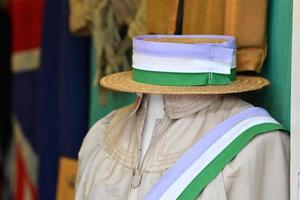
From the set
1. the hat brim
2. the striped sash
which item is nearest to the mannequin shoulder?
the hat brim

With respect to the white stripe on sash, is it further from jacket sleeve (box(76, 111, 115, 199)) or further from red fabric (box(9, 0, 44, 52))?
red fabric (box(9, 0, 44, 52))

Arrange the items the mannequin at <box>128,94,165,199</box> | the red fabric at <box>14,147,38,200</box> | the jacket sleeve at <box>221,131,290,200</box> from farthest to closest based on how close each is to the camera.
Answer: the red fabric at <box>14,147,38,200</box> → the mannequin at <box>128,94,165,199</box> → the jacket sleeve at <box>221,131,290,200</box>

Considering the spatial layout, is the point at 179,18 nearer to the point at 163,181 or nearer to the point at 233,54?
the point at 233,54

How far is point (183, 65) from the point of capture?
3.19 ft

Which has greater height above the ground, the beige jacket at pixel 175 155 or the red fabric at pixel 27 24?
the red fabric at pixel 27 24

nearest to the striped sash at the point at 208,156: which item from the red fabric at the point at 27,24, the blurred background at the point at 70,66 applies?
the blurred background at the point at 70,66

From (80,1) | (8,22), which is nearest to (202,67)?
(80,1)

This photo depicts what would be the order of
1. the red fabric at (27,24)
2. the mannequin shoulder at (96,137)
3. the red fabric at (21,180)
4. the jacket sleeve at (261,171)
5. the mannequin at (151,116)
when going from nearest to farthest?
the jacket sleeve at (261,171) → the mannequin at (151,116) → the mannequin shoulder at (96,137) → the red fabric at (27,24) → the red fabric at (21,180)

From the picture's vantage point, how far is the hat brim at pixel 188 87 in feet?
3.17

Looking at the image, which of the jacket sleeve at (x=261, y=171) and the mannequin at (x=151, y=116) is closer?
the jacket sleeve at (x=261, y=171)

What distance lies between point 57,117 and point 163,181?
91 cm

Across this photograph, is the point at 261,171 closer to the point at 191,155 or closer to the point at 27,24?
the point at 191,155

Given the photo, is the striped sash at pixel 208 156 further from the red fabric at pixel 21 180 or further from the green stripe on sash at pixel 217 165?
the red fabric at pixel 21 180

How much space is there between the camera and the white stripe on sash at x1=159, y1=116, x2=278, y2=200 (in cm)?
94
